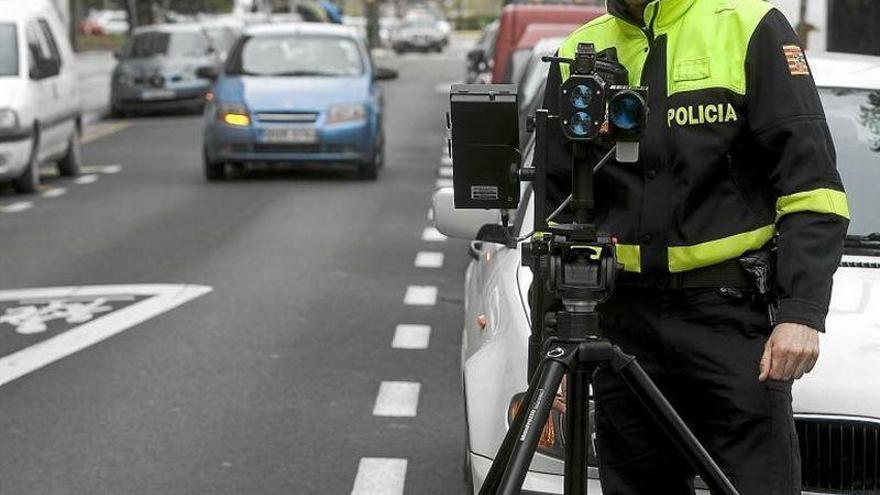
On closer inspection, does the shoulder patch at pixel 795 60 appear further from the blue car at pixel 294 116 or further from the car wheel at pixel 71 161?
the car wheel at pixel 71 161

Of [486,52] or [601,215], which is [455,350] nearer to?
[601,215]

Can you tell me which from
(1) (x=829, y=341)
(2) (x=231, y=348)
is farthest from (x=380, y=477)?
(2) (x=231, y=348)

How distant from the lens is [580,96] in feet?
11.4

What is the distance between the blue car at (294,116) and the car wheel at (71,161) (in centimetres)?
170

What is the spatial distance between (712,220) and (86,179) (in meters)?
16.4

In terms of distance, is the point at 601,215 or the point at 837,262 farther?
the point at 601,215

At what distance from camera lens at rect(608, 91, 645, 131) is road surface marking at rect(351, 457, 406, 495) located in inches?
121

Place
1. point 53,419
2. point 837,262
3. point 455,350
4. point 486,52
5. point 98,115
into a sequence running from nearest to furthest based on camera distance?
point 837,262
point 53,419
point 455,350
point 486,52
point 98,115

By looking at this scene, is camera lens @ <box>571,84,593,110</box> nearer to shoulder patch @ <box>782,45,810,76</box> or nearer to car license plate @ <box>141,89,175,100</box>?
shoulder patch @ <box>782,45,810,76</box>

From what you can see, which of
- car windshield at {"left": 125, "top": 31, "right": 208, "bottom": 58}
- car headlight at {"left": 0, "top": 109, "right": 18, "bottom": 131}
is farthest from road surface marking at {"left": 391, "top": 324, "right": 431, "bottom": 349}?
car windshield at {"left": 125, "top": 31, "right": 208, "bottom": 58}

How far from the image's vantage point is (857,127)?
19.7ft

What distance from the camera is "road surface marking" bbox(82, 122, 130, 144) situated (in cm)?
2633

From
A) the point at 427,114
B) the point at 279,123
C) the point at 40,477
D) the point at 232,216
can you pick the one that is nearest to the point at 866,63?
the point at 40,477

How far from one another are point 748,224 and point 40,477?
11.7ft
